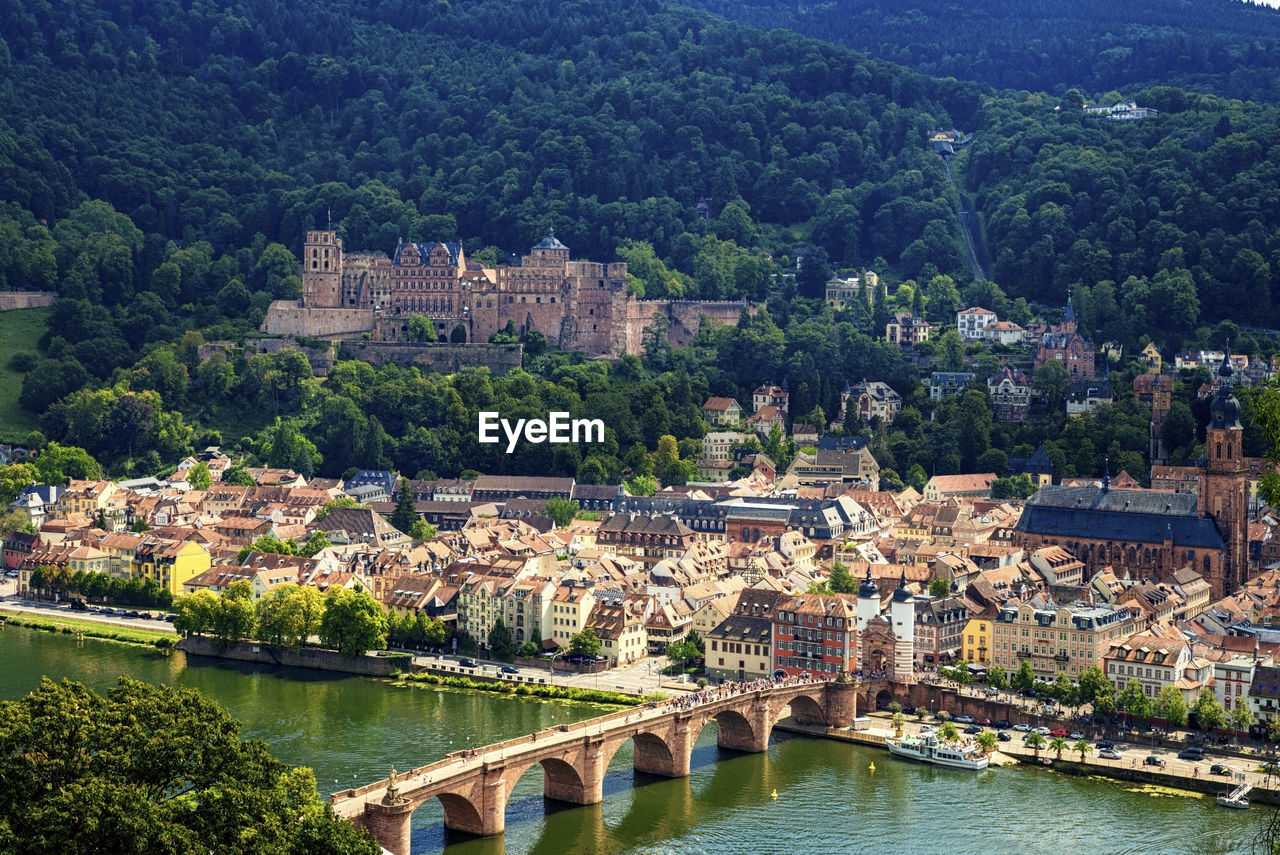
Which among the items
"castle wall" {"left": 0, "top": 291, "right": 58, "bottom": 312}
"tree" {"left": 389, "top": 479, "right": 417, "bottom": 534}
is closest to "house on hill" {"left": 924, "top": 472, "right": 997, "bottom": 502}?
"tree" {"left": 389, "top": 479, "right": 417, "bottom": 534}

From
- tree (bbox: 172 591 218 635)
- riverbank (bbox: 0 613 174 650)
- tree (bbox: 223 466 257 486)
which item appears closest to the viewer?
tree (bbox: 172 591 218 635)

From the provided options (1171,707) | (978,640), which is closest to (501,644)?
(978,640)

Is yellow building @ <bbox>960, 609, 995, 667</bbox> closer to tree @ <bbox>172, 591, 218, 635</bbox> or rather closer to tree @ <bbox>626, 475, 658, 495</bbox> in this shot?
tree @ <bbox>172, 591, 218, 635</bbox>

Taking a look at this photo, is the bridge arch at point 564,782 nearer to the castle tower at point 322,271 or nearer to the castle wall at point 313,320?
the castle wall at point 313,320

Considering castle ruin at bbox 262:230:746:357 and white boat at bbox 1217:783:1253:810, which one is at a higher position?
castle ruin at bbox 262:230:746:357

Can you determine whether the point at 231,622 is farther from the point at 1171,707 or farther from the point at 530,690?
the point at 1171,707

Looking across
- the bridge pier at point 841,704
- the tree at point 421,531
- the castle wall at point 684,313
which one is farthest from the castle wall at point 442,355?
the bridge pier at point 841,704

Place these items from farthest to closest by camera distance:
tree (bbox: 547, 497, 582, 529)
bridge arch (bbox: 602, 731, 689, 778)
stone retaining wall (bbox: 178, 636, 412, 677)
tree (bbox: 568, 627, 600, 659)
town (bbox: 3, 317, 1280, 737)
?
tree (bbox: 547, 497, 582, 529), stone retaining wall (bbox: 178, 636, 412, 677), tree (bbox: 568, 627, 600, 659), town (bbox: 3, 317, 1280, 737), bridge arch (bbox: 602, 731, 689, 778)

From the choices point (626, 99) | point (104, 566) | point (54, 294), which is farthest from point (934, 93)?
point (104, 566)
